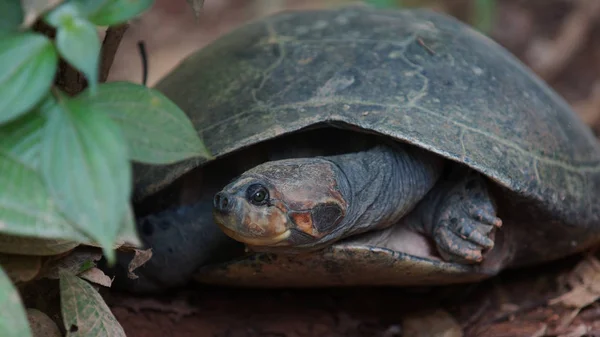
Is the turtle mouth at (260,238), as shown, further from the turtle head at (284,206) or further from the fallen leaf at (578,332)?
the fallen leaf at (578,332)

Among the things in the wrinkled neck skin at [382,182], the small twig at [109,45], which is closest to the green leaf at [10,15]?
the small twig at [109,45]

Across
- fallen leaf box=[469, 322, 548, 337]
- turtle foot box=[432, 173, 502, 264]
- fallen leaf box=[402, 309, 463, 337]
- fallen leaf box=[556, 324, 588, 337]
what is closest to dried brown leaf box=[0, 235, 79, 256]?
turtle foot box=[432, 173, 502, 264]

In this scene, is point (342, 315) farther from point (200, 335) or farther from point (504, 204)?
point (504, 204)

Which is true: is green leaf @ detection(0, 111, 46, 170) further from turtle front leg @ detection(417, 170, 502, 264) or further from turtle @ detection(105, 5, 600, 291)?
turtle front leg @ detection(417, 170, 502, 264)

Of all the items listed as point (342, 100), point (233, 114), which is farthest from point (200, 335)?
point (342, 100)

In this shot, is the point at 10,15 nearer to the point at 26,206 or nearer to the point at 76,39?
the point at 76,39

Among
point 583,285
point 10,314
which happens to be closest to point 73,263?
point 10,314
